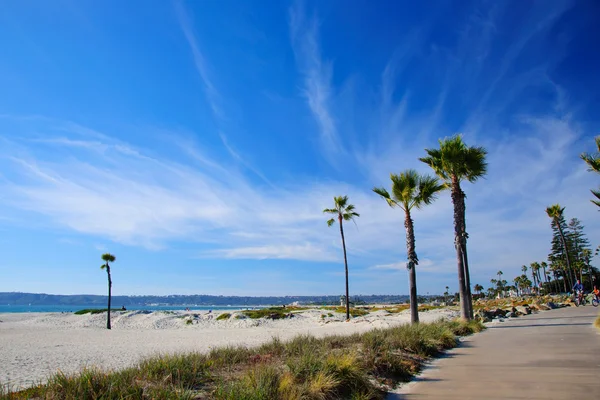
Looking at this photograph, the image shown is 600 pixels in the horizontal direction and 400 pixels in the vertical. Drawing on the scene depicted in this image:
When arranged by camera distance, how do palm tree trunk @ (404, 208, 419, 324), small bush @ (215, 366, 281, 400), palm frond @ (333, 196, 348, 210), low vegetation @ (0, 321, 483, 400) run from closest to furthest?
small bush @ (215, 366, 281, 400)
low vegetation @ (0, 321, 483, 400)
palm tree trunk @ (404, 208, 419, 324)
palm frond @ (333, 196, 348, 210)

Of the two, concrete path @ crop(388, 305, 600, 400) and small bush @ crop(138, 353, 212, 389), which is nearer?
concrete path @ crop(388, 305, 600, 400)

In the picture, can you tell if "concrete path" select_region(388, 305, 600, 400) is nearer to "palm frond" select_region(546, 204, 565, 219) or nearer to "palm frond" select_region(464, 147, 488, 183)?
"palm frond" select_region(464, 147, 488, 183)

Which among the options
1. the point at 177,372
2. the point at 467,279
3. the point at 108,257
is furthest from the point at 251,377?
the point at 108,257

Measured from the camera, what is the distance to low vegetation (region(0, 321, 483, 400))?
5.06 m

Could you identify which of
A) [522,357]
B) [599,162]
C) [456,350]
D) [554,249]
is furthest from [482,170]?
[554,249]

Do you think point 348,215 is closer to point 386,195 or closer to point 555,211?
point 386,195

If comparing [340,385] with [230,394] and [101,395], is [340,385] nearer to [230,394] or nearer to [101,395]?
[230,394]

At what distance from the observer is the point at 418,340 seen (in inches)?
409

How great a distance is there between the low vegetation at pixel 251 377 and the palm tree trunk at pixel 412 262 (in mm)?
9364

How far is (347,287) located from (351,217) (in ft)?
21.5

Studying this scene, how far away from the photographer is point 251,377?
19.0 feet

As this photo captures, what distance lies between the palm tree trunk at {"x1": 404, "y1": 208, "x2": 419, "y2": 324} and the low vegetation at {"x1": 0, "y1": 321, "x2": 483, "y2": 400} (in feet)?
30.7

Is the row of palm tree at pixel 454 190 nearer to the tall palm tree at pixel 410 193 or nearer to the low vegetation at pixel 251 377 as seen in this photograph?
the tall palm tree at pixel 410 193

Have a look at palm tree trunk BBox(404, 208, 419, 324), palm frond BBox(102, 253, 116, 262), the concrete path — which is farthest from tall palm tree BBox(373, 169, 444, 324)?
palm frond BBox(102, 253, 116, 262)
